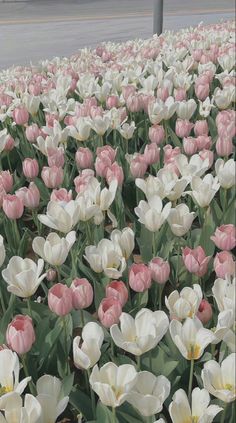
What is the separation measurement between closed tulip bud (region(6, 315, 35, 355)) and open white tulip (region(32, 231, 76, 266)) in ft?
1.03

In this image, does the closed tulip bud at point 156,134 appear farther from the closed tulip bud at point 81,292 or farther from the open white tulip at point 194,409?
the open white tulip at point 194,409

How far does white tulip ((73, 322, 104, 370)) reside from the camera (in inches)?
48.3

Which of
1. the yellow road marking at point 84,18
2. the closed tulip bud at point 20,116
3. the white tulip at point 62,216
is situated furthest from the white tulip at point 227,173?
the yellow road marking at point 84,18

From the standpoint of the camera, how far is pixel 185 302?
4.49ft

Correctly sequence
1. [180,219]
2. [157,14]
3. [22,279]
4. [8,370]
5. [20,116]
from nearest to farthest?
1. [8,370]
2. [22,279]
3. [180,219]
4. [20,116]
5. [157,14]

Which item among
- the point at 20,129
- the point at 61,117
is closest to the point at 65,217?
the point at 61,117

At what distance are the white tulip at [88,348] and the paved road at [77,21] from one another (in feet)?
31.8

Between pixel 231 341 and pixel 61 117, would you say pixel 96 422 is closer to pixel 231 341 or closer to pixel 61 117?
pixel 231 341

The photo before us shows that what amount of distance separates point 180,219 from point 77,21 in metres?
14.5

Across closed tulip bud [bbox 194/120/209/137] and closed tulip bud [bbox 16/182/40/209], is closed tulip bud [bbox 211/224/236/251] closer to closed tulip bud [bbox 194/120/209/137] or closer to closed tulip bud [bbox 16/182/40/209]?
closed tulip bud [bbox 16/182/40/209]

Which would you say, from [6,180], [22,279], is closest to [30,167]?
[6,180]

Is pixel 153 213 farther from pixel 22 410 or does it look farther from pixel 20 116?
pixel 20 116

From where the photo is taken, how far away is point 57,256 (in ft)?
5.26

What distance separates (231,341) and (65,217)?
0.67m
